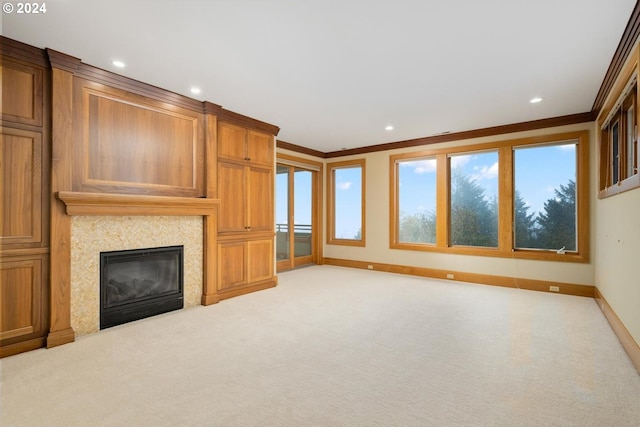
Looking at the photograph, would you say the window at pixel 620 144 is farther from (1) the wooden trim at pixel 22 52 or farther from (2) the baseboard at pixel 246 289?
(1) the wooden trim at pixel 22 52

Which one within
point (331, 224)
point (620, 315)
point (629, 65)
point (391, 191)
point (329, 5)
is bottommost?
point (620, 315)

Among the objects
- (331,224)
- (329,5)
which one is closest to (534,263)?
(331,224)

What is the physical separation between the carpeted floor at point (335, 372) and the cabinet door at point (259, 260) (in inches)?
40.0

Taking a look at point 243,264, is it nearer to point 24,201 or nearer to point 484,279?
point 24,201

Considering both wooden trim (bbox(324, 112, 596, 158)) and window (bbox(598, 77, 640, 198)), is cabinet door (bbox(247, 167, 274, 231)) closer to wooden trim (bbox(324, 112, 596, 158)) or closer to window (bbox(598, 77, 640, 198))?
wooden trim (bbox(324, 112, 596, 158))

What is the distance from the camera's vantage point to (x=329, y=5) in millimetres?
2223

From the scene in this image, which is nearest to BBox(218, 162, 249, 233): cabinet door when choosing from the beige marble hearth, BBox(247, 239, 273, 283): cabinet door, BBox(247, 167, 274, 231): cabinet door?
BBox(247, 167, 274, 231): cabinet door

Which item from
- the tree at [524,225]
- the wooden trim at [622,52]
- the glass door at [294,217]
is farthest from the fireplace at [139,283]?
the tree at [524,225]

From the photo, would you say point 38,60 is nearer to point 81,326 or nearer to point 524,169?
point 81,326

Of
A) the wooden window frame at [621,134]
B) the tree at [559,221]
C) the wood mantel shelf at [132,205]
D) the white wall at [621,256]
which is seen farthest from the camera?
the tree at [559,221]

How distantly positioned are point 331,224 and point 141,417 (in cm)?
594

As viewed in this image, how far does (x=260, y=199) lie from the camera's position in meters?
5.07

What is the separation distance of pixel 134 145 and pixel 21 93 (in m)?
0.99

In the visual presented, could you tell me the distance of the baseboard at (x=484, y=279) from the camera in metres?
4.66
